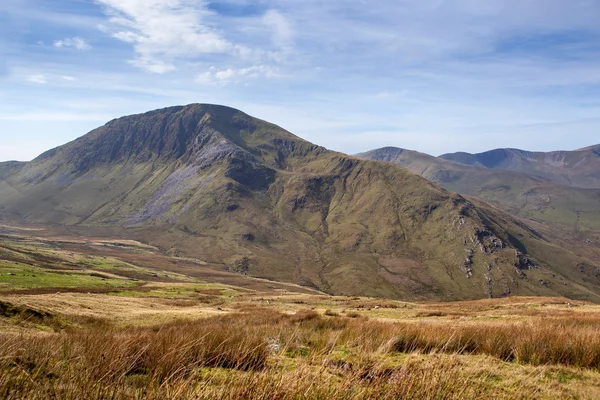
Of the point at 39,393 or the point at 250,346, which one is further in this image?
the point at 250,346

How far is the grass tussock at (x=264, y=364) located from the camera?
4.76 m

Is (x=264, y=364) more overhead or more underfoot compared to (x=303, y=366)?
more underfoot

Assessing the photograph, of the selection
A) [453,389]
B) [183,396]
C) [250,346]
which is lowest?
[250,346]

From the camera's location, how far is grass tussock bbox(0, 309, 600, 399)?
15.6ft

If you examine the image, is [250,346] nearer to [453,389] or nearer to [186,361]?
[186,361]

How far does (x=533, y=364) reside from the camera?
9.37 metres

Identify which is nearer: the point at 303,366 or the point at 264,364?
the point at 303,366

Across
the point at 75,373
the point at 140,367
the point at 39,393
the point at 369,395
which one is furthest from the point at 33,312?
the point at 369,395

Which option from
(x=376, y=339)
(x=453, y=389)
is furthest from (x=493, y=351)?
(x=453, y=389)

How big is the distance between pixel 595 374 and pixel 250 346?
7555 mm

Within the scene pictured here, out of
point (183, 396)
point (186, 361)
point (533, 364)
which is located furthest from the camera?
point (533, 364)

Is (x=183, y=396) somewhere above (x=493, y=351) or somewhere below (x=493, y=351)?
above

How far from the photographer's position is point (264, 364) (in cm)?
802

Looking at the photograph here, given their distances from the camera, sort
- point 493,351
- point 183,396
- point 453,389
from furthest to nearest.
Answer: point 493,351 < point 453,389 < point 183,396
